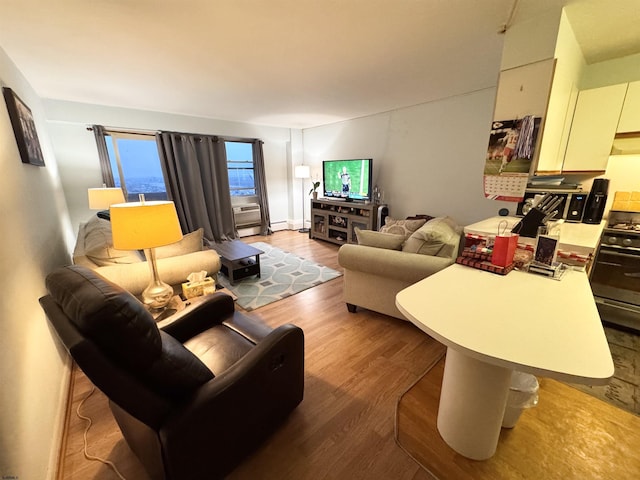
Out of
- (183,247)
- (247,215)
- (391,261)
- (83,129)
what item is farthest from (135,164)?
(391,261)

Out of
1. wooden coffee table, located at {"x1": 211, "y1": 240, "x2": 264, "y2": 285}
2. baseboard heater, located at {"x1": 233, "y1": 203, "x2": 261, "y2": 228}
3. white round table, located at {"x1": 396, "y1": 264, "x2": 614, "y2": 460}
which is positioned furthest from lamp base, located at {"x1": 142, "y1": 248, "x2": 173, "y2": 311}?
baseboard heater, located at {"x1": 233, "y1": 203, "x2": 261, "y2": 228}

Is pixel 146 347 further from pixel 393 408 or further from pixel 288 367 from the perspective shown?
pixel 393 408

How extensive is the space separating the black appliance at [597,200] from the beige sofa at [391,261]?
995mm

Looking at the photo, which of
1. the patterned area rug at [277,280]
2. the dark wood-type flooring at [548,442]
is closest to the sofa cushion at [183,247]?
the patterned area rug at [277,280]

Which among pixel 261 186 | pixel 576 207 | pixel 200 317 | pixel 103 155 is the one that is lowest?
pixel 200 317

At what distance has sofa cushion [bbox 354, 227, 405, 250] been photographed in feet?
7.38

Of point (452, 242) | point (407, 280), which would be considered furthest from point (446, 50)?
point (407, 280)

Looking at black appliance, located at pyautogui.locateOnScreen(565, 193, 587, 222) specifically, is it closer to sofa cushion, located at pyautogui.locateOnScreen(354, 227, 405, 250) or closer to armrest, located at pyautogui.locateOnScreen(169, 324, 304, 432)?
sofa cushion, located at pyautogui.locateOnScreen(354, 227, 405, 250)

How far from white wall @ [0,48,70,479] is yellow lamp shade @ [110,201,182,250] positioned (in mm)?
416

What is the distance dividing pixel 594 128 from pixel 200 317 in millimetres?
3161

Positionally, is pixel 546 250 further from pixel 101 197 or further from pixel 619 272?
pixel 101 197

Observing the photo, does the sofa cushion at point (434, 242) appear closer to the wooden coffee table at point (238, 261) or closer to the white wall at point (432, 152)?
the white wall at point (432, 152)

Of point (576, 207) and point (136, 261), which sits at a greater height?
point (576, 207)

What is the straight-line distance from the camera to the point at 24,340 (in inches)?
46.1
